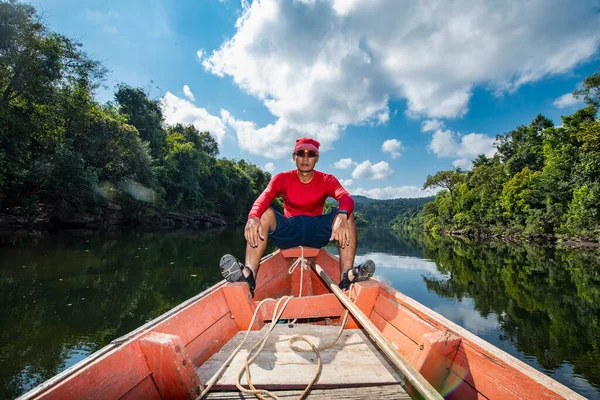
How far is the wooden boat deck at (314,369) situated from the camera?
4.55ft

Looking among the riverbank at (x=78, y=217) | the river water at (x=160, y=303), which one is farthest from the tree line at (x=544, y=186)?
the riverbank at (x=78, y=217)

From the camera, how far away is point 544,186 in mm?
22266

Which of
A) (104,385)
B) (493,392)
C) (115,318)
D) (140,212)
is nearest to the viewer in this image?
(104,385)

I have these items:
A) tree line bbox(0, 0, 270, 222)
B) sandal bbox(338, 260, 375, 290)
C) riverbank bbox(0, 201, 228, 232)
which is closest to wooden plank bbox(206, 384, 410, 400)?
sandal bbox(338, 260, 375, 290)

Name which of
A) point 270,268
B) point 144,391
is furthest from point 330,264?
point 144,391

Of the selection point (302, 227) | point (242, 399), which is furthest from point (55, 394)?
point (302, 227)

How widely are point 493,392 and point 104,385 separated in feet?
5.22

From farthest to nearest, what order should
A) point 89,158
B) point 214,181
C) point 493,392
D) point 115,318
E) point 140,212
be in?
point 214,181 < point 140,212 < point 89,158 < point 115,318 < point 493,392

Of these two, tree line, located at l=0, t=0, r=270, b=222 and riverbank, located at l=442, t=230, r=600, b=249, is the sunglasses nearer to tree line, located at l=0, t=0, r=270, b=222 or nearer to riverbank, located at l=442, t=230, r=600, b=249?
tree line, located at l=0, t=0, r=270, b=222

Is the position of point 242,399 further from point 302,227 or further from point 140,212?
point 140,212

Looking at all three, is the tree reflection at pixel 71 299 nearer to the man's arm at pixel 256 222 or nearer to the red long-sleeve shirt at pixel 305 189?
the man's arm at pixel 256 222

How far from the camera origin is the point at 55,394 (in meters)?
0.93

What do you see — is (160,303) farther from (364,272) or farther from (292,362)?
(292,362)

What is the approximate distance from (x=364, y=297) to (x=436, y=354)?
0.87 metres
